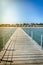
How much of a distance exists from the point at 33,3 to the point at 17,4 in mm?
254

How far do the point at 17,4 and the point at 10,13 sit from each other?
0.81 feet

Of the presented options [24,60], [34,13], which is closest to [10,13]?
[34,13]

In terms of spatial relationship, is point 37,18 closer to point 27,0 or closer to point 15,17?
point 15,17

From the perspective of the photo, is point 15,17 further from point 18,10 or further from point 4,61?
point 4,61

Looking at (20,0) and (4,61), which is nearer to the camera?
(4,61)

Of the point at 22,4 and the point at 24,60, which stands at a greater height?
the point at 22,4

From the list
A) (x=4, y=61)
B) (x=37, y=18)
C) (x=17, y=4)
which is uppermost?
(x=17, y=4)

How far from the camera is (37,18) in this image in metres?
3.12

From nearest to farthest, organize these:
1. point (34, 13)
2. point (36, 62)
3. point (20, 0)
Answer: point (36, 62) → point (20, 0) → point (34, 13)

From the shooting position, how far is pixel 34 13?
3014 mm

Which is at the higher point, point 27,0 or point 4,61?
point 27,0

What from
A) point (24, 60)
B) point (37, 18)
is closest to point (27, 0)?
point (37, 18)

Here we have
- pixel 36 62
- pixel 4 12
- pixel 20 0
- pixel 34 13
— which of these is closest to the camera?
pixel 36 62

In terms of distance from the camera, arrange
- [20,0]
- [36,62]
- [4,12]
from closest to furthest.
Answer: [36,62], [20,0], [4,12]
